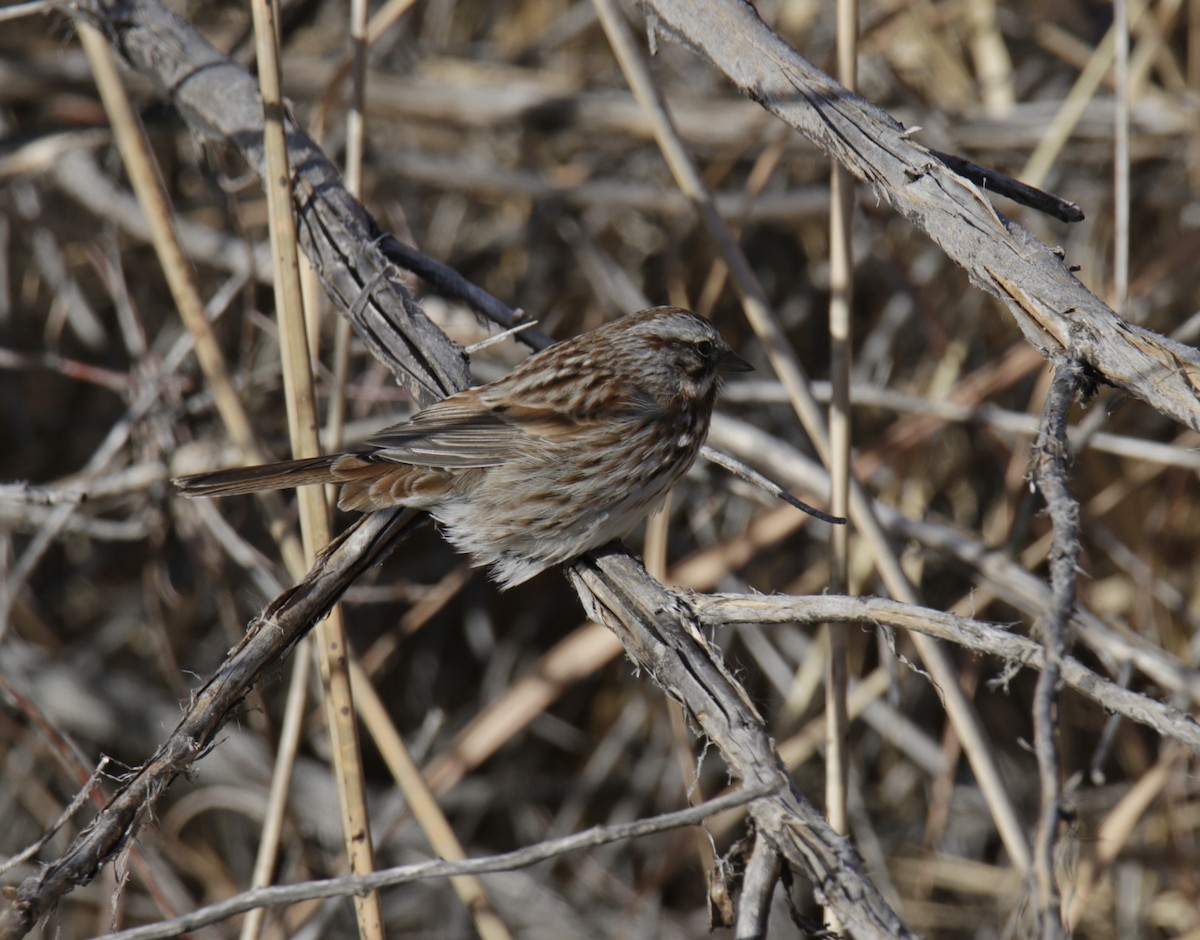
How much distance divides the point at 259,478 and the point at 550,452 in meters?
0.69

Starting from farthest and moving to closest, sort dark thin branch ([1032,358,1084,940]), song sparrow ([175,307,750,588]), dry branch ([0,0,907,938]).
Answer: song sparrow ([175,307,750,588])
dry branch ([0,0,907,938])
dark thin branch ([1032,358,1084,940])

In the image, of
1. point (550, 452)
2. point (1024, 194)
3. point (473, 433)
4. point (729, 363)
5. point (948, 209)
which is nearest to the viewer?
point (948, 209)

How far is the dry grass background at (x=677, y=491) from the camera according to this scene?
3.55 meters

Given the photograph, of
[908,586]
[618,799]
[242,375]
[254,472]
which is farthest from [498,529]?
[618,799]

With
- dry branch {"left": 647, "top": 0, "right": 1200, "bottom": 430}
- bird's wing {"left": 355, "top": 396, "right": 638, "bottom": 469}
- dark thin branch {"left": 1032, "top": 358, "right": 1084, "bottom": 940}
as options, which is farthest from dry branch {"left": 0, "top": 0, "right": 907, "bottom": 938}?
dry branch {"left": 647, "top": 0, "right": 1200, "bottom": 430}

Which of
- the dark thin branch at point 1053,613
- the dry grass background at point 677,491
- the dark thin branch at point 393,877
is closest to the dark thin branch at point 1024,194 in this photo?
the dark thin branch at point 1053,613

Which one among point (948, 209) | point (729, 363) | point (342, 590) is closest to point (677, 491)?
point (729, 363)

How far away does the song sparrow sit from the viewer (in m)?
2.27

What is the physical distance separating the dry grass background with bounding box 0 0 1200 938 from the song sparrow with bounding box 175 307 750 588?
0.66 m

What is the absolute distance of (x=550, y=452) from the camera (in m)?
2.57

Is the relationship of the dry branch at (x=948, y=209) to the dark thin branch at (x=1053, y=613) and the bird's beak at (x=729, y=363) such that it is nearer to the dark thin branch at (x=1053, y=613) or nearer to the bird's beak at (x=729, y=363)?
the dark thin branch at (x=1053, y=613)

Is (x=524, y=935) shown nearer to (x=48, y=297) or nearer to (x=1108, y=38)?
(x=48, y=297)

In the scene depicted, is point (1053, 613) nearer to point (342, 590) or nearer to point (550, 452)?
point (342, 590)

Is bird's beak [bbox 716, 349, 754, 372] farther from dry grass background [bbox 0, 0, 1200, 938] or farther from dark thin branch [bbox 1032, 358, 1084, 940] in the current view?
dark thin branch [bbox 1032, 358, 1084, 940]
